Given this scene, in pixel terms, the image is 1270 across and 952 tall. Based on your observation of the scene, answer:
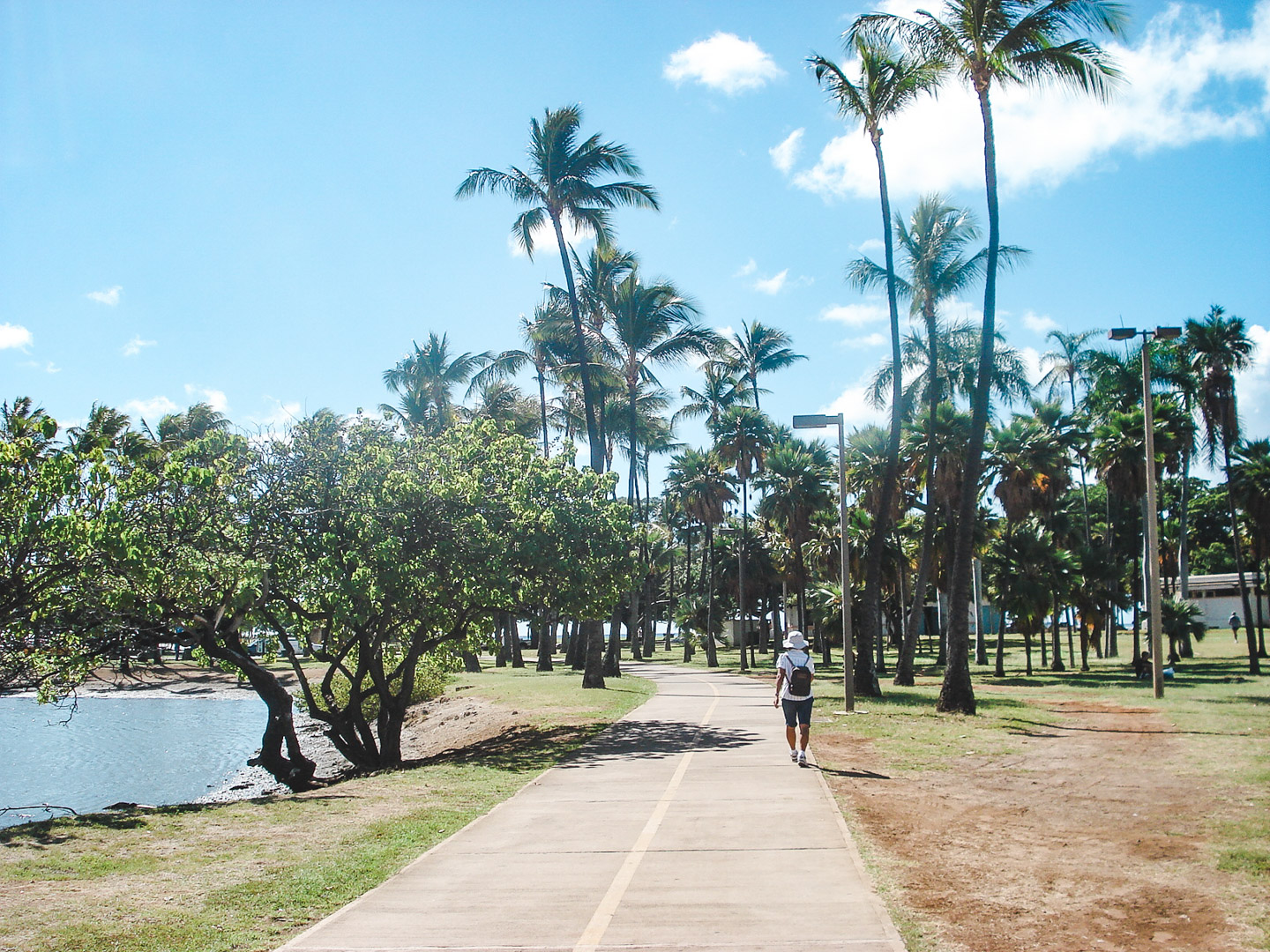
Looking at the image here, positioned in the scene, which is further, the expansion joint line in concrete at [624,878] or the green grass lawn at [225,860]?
the green grass lawn at [225,860]

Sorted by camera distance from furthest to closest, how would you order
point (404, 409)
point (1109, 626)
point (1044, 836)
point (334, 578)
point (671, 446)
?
1. point (671, 446)
2. point (1109, 626)
3. point (404, 409)
4. point (334, 578)
5. point (1044, 836)

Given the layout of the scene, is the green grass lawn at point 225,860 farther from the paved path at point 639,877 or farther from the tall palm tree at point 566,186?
the tall palm tree at point 566,186

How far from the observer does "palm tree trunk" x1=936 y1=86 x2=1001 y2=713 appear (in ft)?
65.3

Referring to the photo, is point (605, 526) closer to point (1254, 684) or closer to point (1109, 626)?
point (1254, 684)

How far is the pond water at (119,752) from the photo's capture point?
63.5 ft

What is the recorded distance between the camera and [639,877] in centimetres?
715

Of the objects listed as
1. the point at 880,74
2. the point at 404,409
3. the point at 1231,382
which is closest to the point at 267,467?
the point at 880,74

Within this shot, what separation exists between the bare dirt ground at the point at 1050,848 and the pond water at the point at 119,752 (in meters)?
11.4

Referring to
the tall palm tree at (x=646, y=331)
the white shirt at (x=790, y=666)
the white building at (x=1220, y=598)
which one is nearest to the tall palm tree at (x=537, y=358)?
the tall palm tree at (x=646, y=331)

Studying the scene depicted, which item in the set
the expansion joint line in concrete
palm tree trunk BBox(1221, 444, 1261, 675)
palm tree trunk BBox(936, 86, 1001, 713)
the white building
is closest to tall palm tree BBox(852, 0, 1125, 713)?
palm tree trunk BBox(936, 86, 1001, 713)

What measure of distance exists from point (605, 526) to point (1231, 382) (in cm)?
3292

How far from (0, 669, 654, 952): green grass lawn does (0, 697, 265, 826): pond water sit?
429cm

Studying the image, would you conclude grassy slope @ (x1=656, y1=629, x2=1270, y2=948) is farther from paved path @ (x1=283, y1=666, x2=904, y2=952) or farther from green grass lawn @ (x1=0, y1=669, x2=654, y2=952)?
green grass lawn @ (x1=0, y1=669, x2=654, y2=952)

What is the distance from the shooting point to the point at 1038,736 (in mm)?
16734
